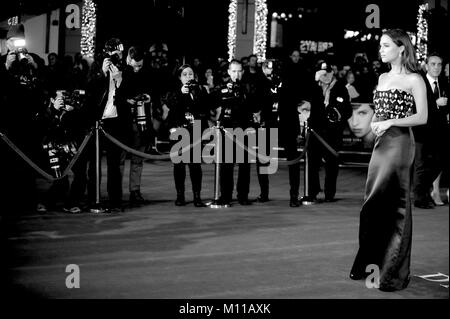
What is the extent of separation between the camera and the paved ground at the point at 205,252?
6039 mm

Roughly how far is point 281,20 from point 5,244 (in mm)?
25320

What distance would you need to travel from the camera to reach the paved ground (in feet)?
19.8

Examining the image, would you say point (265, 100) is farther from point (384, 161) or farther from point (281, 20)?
point (281, 20)

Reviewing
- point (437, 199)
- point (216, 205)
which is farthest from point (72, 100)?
point (437, 199)

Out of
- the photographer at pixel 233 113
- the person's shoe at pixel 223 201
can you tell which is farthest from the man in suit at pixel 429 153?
the person's shoe at pixel 223 201

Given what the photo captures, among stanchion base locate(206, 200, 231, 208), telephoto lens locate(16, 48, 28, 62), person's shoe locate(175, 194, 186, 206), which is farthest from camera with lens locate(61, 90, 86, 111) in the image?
stanchion base locate(206, 200, 231, 208)

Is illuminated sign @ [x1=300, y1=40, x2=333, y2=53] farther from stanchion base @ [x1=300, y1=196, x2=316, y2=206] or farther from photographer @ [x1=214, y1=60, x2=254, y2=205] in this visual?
photographer @ [x1=214, y1=60, x2=254, y2=205]

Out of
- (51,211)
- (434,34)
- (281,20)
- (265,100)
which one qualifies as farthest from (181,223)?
(281,20)

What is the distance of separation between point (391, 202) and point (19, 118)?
491 centimetres

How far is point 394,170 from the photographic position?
619 centimetres

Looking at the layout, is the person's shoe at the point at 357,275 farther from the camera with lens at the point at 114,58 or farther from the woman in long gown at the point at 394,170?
the camera with lens at the point at 114,58

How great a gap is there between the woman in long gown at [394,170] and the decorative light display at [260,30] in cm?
1531

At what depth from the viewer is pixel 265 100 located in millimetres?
10547
